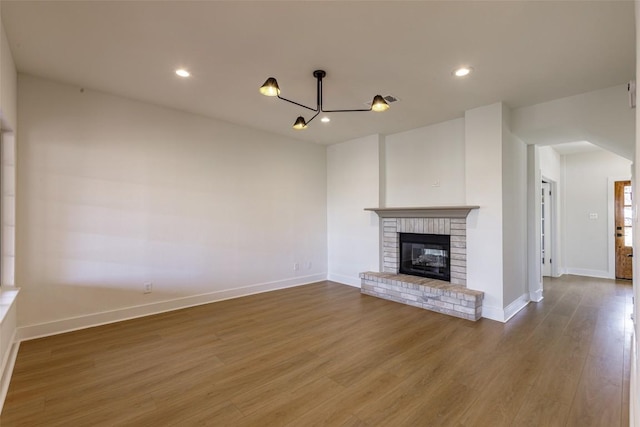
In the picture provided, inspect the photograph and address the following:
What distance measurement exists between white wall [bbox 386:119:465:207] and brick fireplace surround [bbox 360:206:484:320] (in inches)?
→ 12.9

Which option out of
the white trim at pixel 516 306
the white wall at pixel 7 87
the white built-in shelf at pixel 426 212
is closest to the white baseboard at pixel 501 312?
the white trim at pixel 516 306

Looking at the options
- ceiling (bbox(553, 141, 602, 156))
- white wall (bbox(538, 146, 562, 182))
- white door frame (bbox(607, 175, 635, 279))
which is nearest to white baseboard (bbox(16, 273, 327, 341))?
white wall (bbox(538, 146, 562, 182))

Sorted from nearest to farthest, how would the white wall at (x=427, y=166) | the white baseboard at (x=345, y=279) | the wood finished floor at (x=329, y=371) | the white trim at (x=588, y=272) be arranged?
1. the wood finished floor at (x=329, y=371)
2. the white wall at (x=427, y=166)
3. the white baseboard at (x=345, y=279)
4. the white trim at (x=588, y=272)

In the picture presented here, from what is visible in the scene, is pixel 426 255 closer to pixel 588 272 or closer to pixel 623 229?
pixel 588 272

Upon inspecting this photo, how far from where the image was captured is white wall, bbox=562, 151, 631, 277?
596cm

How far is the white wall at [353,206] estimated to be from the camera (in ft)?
17.1

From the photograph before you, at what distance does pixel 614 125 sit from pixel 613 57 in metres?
0.96

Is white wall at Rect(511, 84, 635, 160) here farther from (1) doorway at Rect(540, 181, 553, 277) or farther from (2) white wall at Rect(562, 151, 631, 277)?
(2) white wall at Rect(562, 151, 631, 277)

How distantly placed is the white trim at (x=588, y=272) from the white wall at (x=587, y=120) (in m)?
3.76

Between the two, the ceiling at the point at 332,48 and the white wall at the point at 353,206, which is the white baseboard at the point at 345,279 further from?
the ceiling at the point at 332,48

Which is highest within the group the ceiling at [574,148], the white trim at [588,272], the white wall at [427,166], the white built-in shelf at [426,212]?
the ceiling at [574,148]

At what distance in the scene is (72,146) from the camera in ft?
10.8

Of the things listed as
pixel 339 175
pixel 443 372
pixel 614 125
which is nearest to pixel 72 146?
pixel 339 175

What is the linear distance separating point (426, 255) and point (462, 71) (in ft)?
9.26
